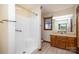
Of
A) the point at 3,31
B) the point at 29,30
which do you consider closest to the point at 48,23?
the point at 29,30

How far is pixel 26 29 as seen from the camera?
3293 millimetres

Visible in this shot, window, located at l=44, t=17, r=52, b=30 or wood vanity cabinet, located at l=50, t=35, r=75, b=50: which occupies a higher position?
window, located at l=44, t=17, r=52, b=30

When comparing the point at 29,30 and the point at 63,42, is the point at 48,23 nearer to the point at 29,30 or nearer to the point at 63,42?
the point at 63,42

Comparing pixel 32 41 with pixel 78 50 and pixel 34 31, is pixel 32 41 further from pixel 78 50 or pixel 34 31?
pixel 78 50

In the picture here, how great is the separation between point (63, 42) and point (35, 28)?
4.11 ft

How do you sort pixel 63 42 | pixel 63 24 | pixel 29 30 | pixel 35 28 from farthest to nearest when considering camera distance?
pixel 63 24
pixel 63 42
pixel 35 28
pixel 29 30

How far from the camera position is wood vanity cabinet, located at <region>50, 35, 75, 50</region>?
372 centimetres

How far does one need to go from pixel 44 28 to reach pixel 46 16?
2.33 feet

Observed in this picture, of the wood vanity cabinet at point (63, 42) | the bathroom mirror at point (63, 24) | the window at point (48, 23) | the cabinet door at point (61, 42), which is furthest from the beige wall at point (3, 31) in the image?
the window at point (48, 23)

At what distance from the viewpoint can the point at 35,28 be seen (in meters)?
3.75

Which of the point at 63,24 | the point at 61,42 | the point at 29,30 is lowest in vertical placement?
the point at 61,42

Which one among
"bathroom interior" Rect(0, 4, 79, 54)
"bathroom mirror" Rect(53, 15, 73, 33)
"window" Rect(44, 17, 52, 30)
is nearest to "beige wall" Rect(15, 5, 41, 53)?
"bathroom interior" Rect(0, 4, 79, 54)

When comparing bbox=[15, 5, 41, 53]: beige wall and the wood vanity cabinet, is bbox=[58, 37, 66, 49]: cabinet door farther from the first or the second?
bbox=[15, 5, 41, 53]: beige wall
